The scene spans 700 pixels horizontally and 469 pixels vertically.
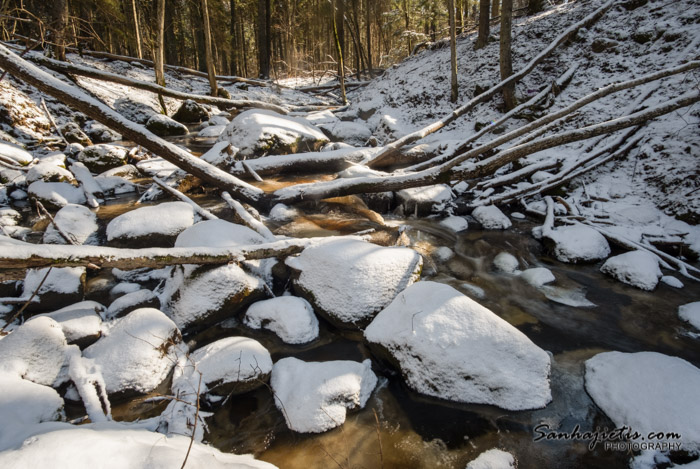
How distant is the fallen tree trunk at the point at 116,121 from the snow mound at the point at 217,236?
1573 mm

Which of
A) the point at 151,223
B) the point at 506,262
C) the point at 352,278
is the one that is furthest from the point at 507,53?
the point at 151,223

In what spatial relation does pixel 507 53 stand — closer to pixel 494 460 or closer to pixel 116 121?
pixel 116 121

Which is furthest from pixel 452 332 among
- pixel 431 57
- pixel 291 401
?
pixel 431 57

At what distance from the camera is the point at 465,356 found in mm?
2637

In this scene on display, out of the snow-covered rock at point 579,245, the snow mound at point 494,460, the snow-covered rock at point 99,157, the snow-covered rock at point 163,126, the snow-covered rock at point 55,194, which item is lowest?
the snow mound at point 494,460

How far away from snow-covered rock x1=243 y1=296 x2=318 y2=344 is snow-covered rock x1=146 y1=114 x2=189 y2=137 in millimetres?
11549

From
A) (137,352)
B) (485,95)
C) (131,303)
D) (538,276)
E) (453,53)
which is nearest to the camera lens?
(137,352)

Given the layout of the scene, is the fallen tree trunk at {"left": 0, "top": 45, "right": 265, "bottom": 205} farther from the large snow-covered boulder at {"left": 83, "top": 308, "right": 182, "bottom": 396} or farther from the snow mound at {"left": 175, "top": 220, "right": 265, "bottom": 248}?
the large snow-covered boulder at {"left": 83, "top": 308, "right": 182, "bottom": 396}

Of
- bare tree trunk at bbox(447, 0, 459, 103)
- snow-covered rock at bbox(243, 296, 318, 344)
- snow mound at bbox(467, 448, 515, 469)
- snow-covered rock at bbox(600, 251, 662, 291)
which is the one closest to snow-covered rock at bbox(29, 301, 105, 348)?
snow-covered rock at bbox(243, 296, 318, 344)

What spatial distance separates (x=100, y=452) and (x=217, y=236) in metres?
2.63

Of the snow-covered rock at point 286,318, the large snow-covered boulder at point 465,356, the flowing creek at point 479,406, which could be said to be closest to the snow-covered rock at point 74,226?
the flowing creek at point 479,406

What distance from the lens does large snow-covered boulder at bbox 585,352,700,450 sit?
226cm

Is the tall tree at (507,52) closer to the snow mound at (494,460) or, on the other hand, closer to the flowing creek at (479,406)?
the flowing creek at (479,406)

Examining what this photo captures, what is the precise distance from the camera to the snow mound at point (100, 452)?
4.63 feet
